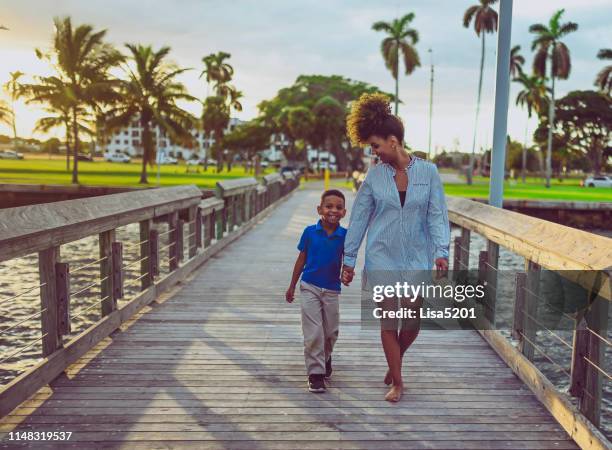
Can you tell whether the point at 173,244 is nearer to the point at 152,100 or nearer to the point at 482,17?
the point at 152,100

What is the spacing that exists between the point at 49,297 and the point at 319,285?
1.69 m

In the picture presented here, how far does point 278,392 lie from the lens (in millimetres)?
3859

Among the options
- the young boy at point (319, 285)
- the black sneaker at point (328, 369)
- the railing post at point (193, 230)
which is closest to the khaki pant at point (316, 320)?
the young boy at point (319, 285)

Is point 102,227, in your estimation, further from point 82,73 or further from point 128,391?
point 82,73

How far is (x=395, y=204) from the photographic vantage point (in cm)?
349

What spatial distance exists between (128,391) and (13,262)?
40.7 ft

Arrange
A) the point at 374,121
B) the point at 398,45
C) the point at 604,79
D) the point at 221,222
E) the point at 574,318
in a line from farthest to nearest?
1. the point at 604,79
2. the point at 398,45
3. the point at 221,222
4. the point at 574,318
5. the point at 374,121

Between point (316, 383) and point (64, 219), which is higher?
point (64, 219)

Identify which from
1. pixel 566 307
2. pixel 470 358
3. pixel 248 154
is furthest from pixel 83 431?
pixel 248 154

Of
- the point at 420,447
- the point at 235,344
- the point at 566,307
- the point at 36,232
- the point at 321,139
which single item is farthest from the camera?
the point at 321,139

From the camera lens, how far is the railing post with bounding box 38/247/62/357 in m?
3.86

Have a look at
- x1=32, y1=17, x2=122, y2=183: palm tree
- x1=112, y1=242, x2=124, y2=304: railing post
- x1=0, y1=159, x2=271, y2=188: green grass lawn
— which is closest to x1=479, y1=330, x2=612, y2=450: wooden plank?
x1=112, y1=242, x2=124, y2=304: railing post

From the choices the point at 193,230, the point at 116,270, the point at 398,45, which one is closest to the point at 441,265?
the point at 116,270

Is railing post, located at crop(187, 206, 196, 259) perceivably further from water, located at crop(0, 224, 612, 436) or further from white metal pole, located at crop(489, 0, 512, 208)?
white metal pole, located at crop(489, 0, 512, 208)
